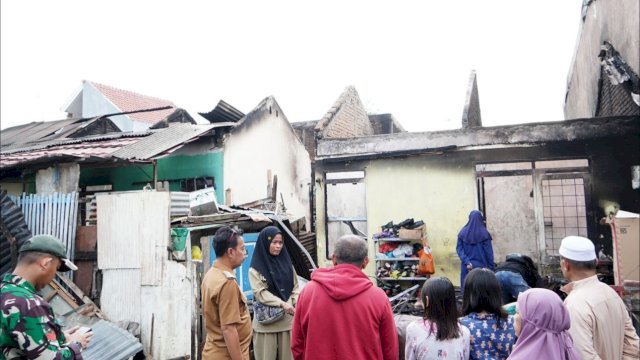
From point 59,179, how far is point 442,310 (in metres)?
6.93

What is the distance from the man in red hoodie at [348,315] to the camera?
271cm

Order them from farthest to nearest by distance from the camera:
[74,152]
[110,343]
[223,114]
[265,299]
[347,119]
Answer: [347,119] < [223,114] < [74,152] < [110,343] < [265,299]

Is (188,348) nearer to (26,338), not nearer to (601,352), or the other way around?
(26,338)

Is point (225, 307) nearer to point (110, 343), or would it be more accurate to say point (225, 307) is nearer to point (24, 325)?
point (24, 325)

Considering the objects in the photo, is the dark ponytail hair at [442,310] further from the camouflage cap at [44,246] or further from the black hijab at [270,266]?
the camouflage cap at [44,246]

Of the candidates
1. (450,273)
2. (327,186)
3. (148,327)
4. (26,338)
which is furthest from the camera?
(327,186)

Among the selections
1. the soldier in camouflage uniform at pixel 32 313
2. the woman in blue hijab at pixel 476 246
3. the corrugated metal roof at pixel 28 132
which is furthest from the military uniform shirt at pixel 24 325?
the corrugated metal roof at pixel 28 132

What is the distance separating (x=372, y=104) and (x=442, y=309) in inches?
1303

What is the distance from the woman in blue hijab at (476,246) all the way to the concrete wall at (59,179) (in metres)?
6.68

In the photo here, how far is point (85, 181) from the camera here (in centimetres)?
1110

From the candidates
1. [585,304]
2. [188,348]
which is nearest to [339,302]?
[585,304]

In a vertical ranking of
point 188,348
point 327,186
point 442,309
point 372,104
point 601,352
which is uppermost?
point 372,104

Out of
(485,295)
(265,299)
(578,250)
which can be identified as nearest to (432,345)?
(485,295)

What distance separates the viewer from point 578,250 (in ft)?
9.14
